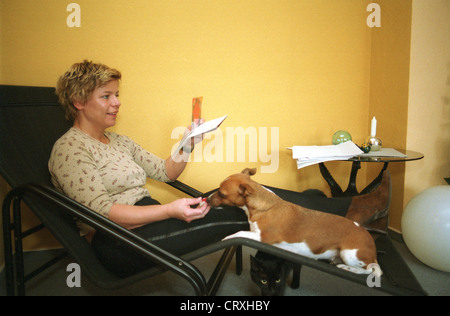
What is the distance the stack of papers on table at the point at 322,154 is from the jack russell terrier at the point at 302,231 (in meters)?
0.52

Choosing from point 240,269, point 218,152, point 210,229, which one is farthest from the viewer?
point 218,152

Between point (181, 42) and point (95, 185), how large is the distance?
126cm

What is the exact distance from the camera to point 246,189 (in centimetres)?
115

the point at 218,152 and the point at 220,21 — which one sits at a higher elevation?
the point at 220,21

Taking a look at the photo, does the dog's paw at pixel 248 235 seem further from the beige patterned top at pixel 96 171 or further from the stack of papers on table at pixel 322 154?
the stack of papers on table at pixel 322 154

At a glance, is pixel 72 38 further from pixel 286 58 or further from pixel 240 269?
pixel 240 269

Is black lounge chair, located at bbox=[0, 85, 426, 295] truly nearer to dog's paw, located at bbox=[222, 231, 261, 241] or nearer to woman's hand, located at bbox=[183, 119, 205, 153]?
dog's paw, located at bbox=[222, 231, 261, 241]

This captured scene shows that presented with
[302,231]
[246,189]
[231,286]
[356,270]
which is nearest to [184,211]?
[246,189]

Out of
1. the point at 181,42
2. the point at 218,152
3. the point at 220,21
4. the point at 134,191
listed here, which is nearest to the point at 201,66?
the point at 181,42

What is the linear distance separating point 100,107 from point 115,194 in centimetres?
44

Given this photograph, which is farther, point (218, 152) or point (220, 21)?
point (218, 152)

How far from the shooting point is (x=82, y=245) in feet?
3.48

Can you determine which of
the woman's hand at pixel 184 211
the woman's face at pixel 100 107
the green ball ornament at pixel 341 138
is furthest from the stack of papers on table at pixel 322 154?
the woman's face at pixel 100 107

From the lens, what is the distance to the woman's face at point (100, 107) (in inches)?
50.8
